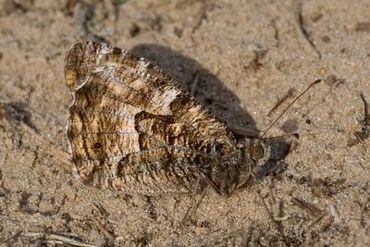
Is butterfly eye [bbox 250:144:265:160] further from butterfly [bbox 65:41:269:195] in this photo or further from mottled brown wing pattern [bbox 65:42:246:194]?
mottled brown wing pattern [bbox 65:42:246:194]

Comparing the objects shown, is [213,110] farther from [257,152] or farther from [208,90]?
[257,152]

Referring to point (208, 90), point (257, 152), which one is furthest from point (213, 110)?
point (257, 152)

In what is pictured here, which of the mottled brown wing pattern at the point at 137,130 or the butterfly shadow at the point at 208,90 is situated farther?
the butterfly shadow at the point at 208,90

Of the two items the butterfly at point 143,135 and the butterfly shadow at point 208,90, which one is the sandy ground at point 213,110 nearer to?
the butterfly shadow at point 208,90

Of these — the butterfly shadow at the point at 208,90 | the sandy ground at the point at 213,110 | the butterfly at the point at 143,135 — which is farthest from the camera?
the butterfly shadow at the point at 208,90

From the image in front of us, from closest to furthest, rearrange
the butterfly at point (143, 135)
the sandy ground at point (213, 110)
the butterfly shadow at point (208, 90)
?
the sandy ground at point (213, 110)
the butterfly at point (143, 135)
the butterfly shadow at point (208, 90)

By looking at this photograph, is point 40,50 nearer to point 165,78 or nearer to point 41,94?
point 41,94

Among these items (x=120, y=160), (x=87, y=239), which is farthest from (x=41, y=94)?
(x=87, y=239)

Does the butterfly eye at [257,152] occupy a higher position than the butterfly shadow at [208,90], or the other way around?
the butterfly shadow at [208,90]

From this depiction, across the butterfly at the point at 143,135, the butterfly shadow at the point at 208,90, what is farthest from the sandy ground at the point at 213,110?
the butterfly at the point at 143,135
